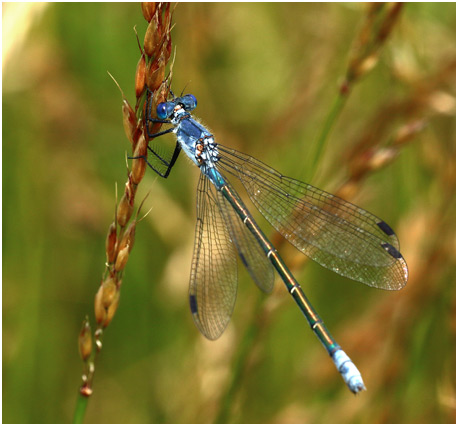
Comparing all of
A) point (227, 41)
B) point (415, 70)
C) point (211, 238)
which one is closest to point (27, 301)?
point (211, 238)

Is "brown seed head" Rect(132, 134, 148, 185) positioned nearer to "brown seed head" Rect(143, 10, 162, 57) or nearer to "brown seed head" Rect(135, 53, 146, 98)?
"brown seed head" Rect(135, 53, 146, 98)

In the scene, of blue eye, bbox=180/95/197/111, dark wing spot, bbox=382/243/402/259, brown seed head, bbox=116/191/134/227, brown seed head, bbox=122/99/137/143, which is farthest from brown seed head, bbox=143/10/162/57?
dark wing spot, bbox=382/243/402/259

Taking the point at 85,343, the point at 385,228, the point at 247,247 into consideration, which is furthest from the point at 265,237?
the point at 85,343

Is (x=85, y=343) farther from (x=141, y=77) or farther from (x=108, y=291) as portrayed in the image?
(x=141, y=77)

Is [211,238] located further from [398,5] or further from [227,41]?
[227,41]

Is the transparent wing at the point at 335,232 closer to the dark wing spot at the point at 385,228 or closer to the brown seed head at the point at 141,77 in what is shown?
the dark wing spot at the point at 385,228

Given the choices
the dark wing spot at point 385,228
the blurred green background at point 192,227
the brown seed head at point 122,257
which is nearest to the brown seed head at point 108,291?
the brown seed head at point 122,257
